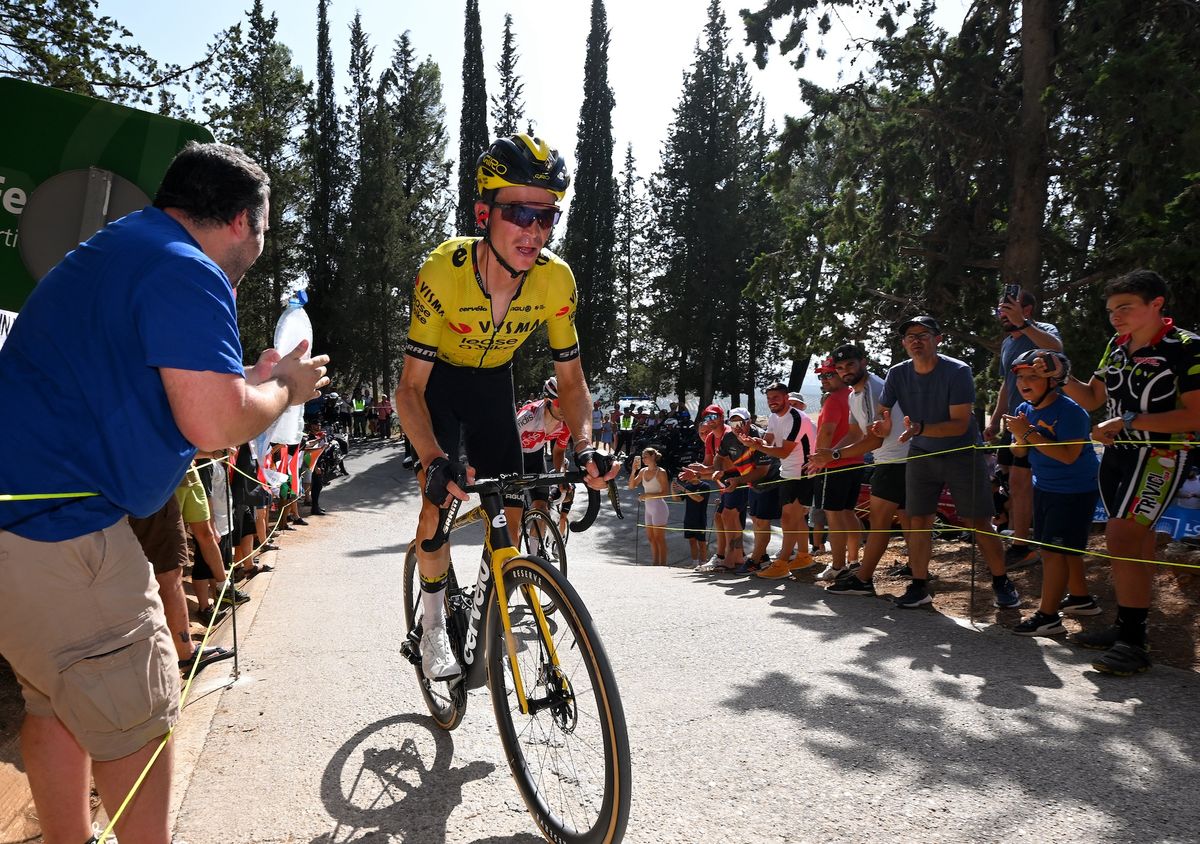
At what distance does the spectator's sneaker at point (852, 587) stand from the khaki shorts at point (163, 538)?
5.26 metres

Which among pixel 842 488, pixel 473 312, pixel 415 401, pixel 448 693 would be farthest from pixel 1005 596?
pixel 415 401

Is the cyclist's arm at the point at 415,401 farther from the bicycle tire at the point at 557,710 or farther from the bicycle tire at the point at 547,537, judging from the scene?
the bicycle tire at the point at 557,710

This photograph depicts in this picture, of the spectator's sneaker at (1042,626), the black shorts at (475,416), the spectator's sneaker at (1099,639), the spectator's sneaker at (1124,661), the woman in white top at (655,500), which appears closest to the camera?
the black shorts at (475,416)

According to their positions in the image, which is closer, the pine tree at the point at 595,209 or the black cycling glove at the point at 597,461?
the black cycling glove at the point at 597,461

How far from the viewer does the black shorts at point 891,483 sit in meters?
6.79

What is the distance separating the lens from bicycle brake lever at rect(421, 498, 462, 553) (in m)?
3.58

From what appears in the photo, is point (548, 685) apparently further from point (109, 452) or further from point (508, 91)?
point (508, 91)

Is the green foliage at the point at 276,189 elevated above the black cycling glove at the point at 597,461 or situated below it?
above

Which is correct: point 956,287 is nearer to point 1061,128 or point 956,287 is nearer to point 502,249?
point 1061,128

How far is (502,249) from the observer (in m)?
3.60

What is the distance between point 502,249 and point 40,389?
205 centimetres

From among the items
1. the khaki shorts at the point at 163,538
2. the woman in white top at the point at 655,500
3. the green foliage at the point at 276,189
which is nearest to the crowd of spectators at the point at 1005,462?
the woman in white top at the point at 655,500

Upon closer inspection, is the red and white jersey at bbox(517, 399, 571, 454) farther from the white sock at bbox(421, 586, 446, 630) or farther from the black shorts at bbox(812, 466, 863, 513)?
the white sock at bbox(421, 586, 446, 630)

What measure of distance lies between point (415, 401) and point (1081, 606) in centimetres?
504
